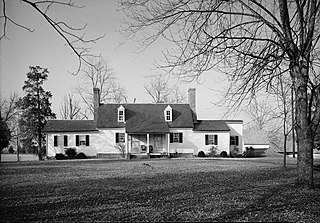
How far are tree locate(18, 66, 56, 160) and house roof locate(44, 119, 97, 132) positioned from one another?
2.58 meters

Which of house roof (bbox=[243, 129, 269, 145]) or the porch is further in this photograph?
house roof (bbox=[243, 129, 269, 145])

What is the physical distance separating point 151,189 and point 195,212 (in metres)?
4.06

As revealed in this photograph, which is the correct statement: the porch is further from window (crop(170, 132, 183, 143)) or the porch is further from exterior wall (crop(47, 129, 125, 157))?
exterior wall (crop(47, 129, 125, 157))

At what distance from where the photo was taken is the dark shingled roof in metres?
41.3

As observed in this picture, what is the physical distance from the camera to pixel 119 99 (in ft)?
187

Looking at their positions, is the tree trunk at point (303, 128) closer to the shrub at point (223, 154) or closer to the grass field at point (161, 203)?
the grass field at point (161, 203)

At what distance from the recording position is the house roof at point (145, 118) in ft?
131

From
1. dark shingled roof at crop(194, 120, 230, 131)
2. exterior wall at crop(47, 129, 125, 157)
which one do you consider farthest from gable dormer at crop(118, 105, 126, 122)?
dark shingled roof at crop(194, 120, 230, 131)

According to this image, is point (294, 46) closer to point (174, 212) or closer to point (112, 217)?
point (174, 212)

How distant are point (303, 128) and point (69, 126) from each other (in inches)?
1303

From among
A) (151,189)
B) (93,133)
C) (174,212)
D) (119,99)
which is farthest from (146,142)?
(174,212)

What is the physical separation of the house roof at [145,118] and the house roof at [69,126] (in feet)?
3.71

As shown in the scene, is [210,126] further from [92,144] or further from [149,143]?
[92,144]

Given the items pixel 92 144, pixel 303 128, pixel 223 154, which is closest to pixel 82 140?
pixel 92 144
